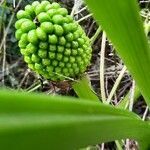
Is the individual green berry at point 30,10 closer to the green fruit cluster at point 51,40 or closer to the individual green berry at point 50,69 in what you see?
the green fruit cluster at point 51,40

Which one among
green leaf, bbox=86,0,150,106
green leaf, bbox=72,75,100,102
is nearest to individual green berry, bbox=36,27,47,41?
green leaf, bbox=72,75,100,102

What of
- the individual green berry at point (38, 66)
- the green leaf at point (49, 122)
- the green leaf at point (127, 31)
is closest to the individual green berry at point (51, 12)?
the individual green berry at point (38, 66)

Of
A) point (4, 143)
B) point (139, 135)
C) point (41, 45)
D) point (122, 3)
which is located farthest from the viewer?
point (41, 45)

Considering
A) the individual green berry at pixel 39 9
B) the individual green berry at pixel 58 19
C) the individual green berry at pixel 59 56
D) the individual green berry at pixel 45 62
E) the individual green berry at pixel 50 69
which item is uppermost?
the individual green berry at pixel 39 9

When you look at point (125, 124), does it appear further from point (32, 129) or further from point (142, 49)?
point (32, 129)

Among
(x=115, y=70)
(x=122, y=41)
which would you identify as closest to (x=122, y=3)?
(x=122, y=41)

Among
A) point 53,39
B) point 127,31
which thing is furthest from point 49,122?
point 53,39
